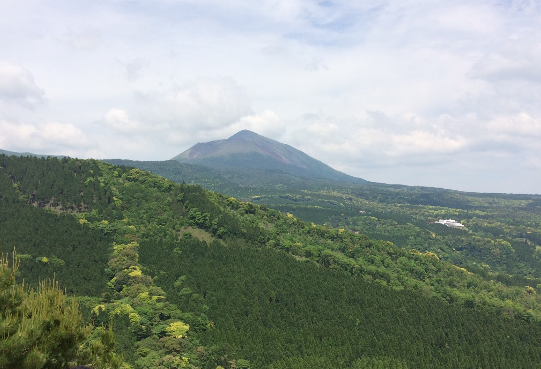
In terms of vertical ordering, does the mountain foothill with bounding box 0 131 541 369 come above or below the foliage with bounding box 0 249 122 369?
below

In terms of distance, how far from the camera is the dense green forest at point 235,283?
6712 cm

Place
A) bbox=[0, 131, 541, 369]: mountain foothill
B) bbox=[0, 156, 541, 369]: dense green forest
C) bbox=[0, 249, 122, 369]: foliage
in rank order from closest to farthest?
bbox=[0, 249, 122, 369]: foliage → bbox=[0, 131, 541, 369]: mountain foothill → bbox=[0, 156, 541, 369]: dense green forest

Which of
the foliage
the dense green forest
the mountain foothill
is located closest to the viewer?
the foliage

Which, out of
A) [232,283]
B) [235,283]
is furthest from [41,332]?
[235,283]

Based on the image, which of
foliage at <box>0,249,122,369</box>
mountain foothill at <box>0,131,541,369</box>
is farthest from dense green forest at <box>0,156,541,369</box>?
foliage at <box>0,249,122,369</box>

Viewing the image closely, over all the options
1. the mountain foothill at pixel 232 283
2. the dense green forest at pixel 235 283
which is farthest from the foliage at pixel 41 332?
the dense green forest at pixel 235 283

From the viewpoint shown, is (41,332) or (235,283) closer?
(41,332)

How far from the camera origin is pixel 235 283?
85.6 metres

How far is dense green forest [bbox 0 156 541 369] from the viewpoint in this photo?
220 ft

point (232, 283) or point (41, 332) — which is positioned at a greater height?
point (41, 332)

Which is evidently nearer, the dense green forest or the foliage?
the foliage

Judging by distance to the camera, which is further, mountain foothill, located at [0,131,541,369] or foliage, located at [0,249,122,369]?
mountain foothill, located at [0,131,541,369]

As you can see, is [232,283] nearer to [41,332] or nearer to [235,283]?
[235,283]

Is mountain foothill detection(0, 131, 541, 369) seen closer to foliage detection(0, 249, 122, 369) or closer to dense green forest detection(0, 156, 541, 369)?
dense green forest detection(0, 156, 541, 369)
